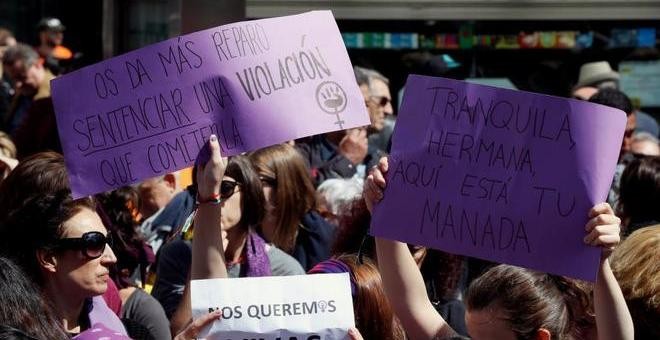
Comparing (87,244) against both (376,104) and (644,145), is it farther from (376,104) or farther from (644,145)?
(644,145)

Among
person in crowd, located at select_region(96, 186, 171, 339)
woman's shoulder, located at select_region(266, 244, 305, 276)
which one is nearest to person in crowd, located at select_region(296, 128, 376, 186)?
person in crowd, located at select_region(96, 186, 171, 339)

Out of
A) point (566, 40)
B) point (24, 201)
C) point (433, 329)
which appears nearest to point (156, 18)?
point (566, 40)

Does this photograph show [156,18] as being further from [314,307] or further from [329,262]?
[314,307]

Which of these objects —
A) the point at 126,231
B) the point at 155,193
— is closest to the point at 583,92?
the point at 155,193

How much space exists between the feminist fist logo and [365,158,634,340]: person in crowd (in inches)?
13.6

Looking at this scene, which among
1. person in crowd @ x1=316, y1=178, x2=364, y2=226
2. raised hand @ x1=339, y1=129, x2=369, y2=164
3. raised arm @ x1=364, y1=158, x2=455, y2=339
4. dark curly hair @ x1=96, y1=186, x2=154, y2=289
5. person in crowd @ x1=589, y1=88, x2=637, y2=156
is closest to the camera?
raised arm @ x1=364, y1=158, x2=455, y2=339

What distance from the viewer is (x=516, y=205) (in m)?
3.56

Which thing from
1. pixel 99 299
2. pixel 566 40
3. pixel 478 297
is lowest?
pixel 566 40

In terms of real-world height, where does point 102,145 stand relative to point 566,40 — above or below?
above

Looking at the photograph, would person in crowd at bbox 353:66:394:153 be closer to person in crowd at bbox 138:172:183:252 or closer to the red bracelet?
person in crowd at bbox 138:172:183:252

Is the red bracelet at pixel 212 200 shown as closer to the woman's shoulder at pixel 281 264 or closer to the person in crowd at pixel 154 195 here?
the woman's shoulder at pixel 281 264

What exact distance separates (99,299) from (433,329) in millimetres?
1155

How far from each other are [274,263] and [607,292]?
1967 millimetres

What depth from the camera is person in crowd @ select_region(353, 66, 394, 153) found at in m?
7.90
